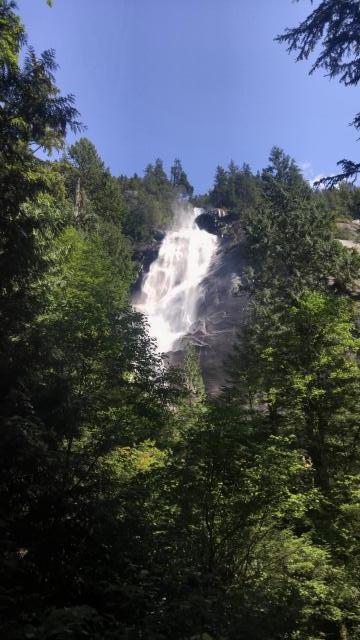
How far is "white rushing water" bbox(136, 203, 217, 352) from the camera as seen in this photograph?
181 ft

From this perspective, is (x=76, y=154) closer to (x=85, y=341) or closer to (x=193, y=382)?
(x=193, y=382)

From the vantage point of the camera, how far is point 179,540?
24.2 feet

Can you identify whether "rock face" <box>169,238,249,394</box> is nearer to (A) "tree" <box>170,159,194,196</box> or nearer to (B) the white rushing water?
(B) the white rushing water

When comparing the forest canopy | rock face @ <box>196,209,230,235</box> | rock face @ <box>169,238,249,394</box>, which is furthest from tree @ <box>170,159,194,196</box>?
the forest canopy

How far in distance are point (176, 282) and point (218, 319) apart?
14.8 m

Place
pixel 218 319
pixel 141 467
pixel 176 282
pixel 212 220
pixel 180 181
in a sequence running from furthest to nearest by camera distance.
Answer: pixel 180 181 → pixel 212 220 → pixel 176 282 → pixel 218 319 → pixel 141 467

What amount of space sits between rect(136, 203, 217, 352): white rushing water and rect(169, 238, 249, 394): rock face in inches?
78.9

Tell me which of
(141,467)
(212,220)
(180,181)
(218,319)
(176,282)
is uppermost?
(180,181)

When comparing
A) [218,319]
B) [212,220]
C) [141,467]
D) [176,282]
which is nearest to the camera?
[141,467]

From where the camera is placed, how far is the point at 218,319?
5094 cm

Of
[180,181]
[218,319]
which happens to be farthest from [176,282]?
[180,181]

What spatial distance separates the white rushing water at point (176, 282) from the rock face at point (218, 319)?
6.58ft

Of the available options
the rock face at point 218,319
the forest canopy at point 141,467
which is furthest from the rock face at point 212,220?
the forest canopy at point 141,467

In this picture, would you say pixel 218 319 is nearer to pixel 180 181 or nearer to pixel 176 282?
pixel 176 282
